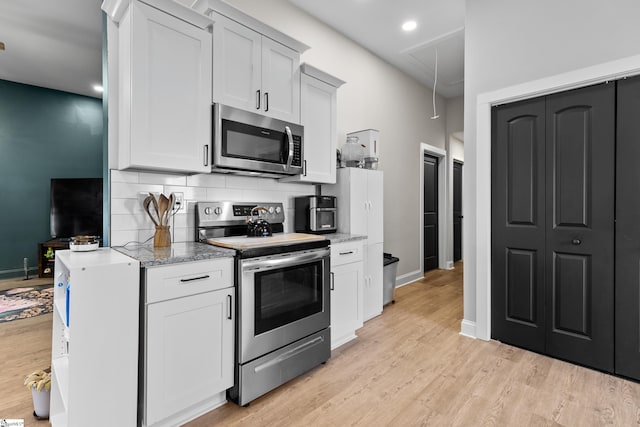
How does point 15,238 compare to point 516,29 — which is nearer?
point 516,29

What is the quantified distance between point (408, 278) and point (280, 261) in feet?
10.4

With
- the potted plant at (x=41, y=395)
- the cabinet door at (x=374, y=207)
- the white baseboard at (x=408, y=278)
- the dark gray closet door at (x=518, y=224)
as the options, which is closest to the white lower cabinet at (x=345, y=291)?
the cabinet door at (x=374, y=207)

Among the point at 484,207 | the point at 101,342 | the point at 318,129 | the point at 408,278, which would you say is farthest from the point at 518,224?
the point at 101,342

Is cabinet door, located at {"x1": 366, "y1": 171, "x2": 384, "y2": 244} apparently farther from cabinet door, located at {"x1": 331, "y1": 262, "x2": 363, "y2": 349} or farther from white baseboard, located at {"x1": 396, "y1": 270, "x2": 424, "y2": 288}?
white baseboard, located at {"x1": 396, "y1": 270, "x2": 424, "y2": 288}

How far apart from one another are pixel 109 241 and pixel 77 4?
9.05 ft

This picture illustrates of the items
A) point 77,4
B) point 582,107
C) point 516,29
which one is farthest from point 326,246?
point 77,4

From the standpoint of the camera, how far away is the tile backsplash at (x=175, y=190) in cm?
202

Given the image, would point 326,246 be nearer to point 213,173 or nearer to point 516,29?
point 213,173

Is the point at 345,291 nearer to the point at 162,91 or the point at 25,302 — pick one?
the point at 162,91

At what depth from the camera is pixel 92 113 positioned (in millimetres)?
5625

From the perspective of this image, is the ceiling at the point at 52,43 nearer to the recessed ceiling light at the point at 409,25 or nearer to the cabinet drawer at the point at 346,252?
the recessed ceiling light at the point at 409,25

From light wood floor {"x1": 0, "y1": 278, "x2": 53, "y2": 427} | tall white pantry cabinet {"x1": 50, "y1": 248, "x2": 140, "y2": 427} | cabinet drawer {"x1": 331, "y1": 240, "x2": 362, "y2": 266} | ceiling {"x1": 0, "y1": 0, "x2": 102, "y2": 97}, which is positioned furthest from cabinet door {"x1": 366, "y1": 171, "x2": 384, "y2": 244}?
ceiling {"x1": 0, "y1": 0, "x2": 102, "y2": 97}

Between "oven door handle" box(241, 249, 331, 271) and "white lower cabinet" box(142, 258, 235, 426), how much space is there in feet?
0.37

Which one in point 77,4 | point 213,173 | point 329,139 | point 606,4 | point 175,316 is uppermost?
point 77,4
